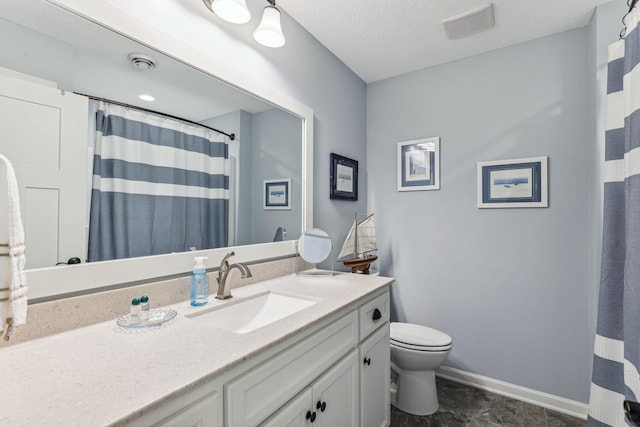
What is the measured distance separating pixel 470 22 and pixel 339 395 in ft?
7.20

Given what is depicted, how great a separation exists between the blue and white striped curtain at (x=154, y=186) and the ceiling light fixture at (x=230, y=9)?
479mm

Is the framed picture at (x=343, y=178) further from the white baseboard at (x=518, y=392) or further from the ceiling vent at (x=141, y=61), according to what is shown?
the white baseboard at (x=518, y=392)

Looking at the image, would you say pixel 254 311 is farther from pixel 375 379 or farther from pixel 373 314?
pixel 375 379

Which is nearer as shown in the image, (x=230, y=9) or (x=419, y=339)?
(x=230, y=9)

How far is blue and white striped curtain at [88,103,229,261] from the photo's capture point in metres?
1.01

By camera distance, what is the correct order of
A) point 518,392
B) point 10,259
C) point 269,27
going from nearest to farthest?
point 10,259, point 269,27, point 518,392

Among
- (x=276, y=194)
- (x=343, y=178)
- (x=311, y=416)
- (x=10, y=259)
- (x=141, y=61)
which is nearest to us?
(x=10, y=259)

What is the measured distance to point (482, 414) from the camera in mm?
1867

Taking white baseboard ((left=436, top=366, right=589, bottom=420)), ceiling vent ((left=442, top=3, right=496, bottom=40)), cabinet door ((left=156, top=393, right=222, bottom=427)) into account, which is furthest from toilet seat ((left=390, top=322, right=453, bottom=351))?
ceiling vent ((left=442, top=3, right=496, bottom=40))

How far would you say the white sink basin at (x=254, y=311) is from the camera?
1.16 meters

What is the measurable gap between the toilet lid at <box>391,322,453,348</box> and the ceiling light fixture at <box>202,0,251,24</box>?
75.8 inches

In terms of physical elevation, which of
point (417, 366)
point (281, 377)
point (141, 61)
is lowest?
point (417, 366)

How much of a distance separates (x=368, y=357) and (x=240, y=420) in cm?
80

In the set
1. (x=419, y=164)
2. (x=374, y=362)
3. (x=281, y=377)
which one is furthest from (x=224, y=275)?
(x=419, y=164)
